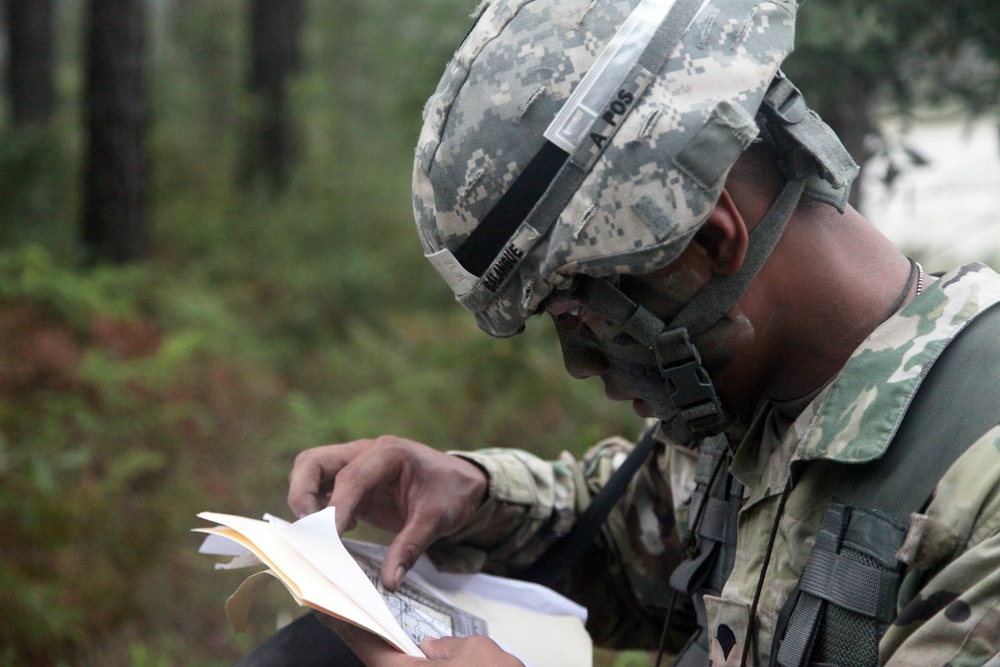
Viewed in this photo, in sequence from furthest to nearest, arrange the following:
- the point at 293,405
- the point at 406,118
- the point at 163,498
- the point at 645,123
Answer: the point at 406,118, the point at 293,405, the point at 163,498, the point at 645,123

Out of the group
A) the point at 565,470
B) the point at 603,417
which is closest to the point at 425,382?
the point at 603,417

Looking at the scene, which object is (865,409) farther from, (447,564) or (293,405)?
(293,405)

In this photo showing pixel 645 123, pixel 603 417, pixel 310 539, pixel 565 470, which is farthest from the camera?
pixel 603 417

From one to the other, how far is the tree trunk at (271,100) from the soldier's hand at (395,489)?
304 inches

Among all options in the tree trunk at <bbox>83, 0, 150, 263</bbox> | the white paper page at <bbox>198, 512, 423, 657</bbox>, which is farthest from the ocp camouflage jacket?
the tree trunk at <bbox>83, 0, 150, 263</bbox>

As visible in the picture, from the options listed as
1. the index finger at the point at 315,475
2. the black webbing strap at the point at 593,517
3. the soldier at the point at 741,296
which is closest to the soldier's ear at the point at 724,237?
the soldier at the point at 741,296

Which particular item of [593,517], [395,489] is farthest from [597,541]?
[395,489]

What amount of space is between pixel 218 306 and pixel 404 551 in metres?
5.06

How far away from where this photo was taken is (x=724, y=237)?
142cm

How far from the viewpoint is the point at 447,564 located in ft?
6.62

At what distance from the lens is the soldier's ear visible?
1407 mm

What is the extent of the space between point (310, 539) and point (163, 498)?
9.72ft

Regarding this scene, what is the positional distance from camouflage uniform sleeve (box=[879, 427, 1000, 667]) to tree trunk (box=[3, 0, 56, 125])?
923cm

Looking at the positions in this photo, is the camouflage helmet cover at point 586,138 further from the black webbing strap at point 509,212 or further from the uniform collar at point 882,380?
the uniform collar at point 882,380
